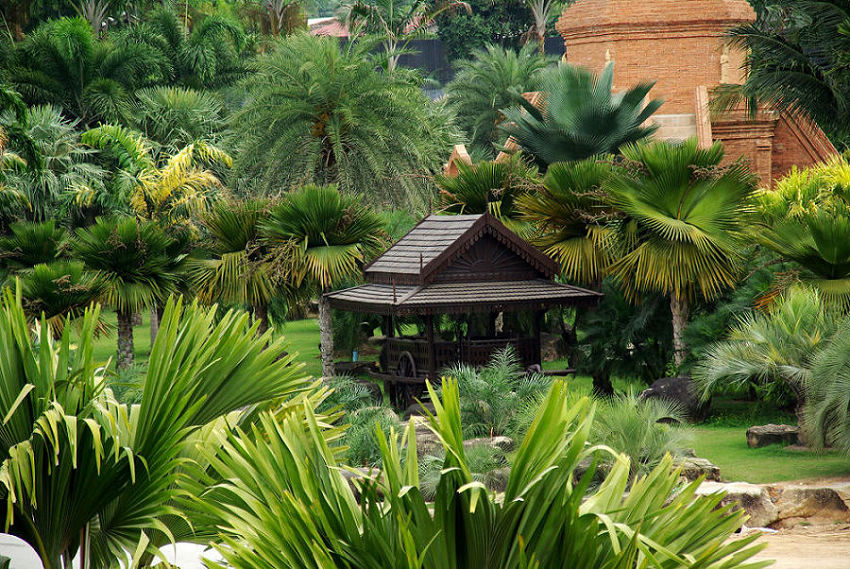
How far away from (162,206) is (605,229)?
34.0 ft

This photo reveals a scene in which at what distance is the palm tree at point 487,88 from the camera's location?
40.8 metres

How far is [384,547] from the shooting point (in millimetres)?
3908

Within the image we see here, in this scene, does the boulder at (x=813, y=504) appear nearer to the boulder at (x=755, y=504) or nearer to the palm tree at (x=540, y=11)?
the boulder at (x=755, y=504)

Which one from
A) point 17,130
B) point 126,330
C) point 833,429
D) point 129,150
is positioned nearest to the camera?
point 833,429

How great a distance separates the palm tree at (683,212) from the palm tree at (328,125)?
23.6 ft

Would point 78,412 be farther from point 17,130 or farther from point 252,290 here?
point 17,130

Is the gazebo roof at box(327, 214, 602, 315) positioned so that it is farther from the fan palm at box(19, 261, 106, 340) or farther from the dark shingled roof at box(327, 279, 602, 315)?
the fan palm at box(19, 261, 106, 340)

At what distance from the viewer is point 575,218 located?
52.7 ft

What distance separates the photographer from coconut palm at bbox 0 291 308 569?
199 inches

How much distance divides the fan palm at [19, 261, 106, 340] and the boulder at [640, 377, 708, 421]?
26.2 feet

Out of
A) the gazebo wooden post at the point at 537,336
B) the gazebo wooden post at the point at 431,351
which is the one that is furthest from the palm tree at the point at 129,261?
the gazebo wooden post at the point at 537,336

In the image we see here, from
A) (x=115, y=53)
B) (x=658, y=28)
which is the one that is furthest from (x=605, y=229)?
(x=115, y=53)

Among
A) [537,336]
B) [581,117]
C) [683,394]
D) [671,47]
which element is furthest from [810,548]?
[671,47]

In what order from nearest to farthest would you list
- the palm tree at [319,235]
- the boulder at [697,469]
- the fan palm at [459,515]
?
the fan palm at [459,515], the boulder at [697,469], the palm tree at [319,235]
